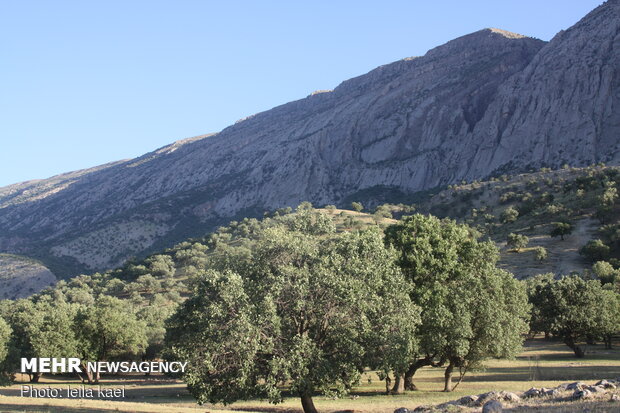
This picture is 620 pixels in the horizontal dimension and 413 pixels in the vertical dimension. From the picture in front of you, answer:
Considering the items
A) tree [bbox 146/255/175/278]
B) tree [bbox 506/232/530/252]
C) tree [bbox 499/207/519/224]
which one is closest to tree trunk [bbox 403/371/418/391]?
tree [bbox 506/232/530/252]

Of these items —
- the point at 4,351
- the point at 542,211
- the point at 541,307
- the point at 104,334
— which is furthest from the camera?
the point at 542,211

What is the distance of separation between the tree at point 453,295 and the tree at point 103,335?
118ft

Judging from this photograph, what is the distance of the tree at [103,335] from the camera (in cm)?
6081

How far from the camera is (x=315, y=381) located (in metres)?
25.5

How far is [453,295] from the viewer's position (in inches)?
A: 1439

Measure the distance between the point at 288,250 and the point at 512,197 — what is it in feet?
411

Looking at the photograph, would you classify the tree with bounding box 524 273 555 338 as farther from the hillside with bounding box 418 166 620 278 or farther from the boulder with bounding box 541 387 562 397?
the boulder with bounding box 541 387 562 397

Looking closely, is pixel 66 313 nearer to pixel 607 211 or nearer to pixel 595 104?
pixel 607 211

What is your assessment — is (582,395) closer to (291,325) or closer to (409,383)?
(291,325)

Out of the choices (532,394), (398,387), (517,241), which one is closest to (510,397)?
(532,394)

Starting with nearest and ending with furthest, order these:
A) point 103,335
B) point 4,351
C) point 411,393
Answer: point 411,393
point 4,351
point 103,335

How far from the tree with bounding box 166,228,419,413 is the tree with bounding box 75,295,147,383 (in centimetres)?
3908

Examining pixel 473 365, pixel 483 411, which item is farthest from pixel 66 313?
pixel 483 411

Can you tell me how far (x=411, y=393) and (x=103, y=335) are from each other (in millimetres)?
38019
